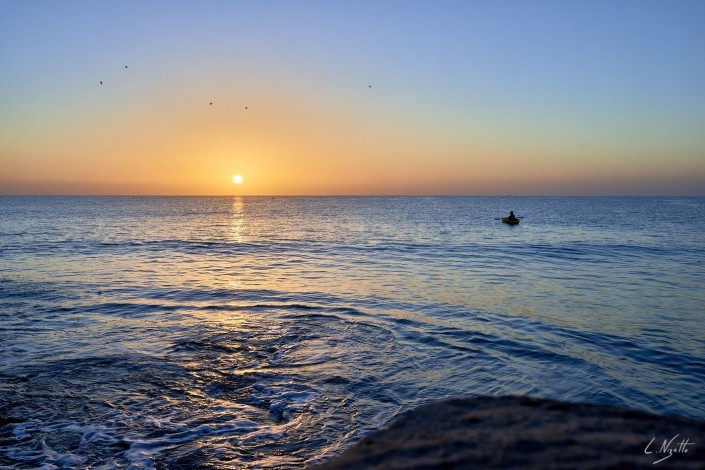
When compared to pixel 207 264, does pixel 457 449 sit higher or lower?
higher

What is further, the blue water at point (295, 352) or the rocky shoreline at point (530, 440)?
the blue water at point (295, 352)

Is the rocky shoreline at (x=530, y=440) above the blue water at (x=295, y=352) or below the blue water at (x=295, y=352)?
above

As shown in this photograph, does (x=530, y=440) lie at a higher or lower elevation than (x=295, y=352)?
higher

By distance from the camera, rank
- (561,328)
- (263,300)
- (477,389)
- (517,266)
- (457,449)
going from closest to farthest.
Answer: (457,449) < (477,389) < (561,328) < (263,300) < (517,266)

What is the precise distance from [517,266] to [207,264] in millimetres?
19502

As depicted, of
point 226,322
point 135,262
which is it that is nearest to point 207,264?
point 135,262

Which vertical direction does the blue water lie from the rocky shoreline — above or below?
below

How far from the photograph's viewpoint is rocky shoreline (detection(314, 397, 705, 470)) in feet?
9.86

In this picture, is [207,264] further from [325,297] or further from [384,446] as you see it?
[384,446]

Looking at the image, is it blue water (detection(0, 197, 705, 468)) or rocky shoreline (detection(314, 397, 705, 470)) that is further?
blue water (detection(0, 197, 705, 468))

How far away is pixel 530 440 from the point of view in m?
3.25

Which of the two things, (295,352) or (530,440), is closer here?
(530,440)

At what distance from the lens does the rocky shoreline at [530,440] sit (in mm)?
3006

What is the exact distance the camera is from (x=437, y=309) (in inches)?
689
